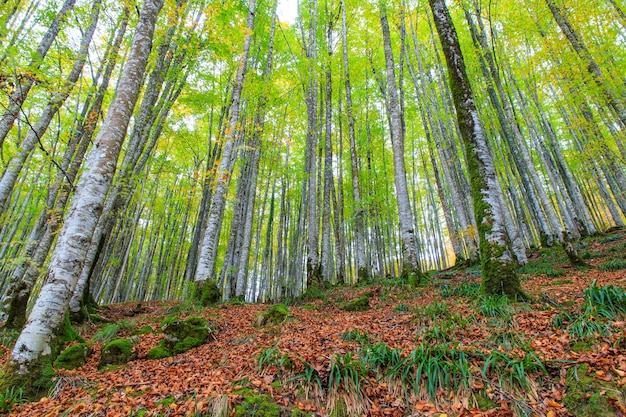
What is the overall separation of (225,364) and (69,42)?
32.7 feet

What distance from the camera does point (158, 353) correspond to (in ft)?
14.2

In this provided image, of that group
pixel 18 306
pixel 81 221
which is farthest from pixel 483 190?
pixel 18 306

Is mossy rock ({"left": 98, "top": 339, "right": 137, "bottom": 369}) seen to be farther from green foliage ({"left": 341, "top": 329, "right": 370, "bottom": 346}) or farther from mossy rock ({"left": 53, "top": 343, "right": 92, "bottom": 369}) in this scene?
green foliage ({"left": 341, "top": 329, "right": 370, "bottom": 346})

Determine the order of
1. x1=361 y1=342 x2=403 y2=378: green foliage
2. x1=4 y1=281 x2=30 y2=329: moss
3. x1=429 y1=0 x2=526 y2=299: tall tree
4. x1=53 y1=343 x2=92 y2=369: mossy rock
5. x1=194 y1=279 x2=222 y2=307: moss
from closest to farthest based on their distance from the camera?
x1=361 y1=342 x2=403 y2=378: green foliage → x1=53 y1=343 x2=92 y2=369: mossy rock → x1=429 y1=0 x2=526 y2=299: tall tree → x1=4 y1=281 x2=30 y2=329: moss → x1=194 y1=279 x2=222 y2=307: moss

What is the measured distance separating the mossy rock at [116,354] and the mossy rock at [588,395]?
522cm

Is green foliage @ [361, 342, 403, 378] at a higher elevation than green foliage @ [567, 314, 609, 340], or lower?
lower

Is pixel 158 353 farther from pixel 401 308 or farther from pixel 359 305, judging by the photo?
pixel 401 308

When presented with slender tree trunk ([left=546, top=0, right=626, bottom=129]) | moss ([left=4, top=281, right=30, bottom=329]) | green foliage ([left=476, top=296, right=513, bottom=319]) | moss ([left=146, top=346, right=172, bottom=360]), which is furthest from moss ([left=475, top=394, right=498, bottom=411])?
slender tree trunk ([left=546, top=0, right=626, bottom=129])

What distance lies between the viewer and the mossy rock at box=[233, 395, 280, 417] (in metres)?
2.47

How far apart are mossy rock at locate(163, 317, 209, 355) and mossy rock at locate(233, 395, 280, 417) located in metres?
2.49

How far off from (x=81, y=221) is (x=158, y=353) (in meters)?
2.28

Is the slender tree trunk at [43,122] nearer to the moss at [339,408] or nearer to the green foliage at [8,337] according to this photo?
the green foliage at [8,337]

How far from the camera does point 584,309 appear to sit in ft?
11.4

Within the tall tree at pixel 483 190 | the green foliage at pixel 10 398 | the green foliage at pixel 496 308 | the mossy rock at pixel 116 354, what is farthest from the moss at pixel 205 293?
the tall tree at pixel 483 190
